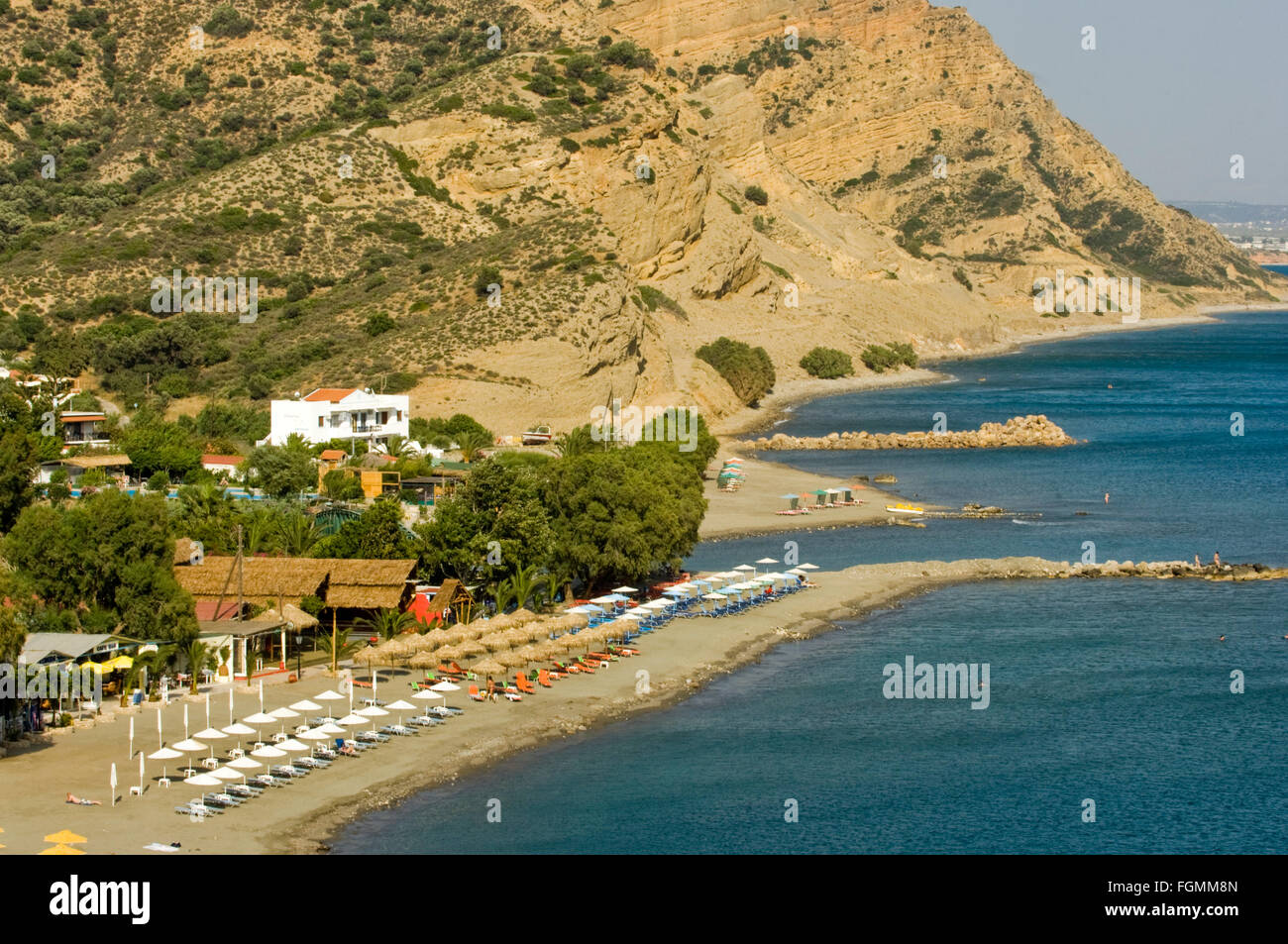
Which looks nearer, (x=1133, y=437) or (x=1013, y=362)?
(x=1133, y=437)

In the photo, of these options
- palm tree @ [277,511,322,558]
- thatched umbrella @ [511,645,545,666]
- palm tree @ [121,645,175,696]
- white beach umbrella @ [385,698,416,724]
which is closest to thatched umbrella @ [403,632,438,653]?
thatched umbrella @ [511,645,545,666]

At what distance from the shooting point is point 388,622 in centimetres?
4225

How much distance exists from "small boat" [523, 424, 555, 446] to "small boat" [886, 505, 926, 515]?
62.8 feet

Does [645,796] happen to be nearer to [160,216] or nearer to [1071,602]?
[1071,602]

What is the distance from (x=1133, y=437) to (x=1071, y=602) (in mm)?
55924

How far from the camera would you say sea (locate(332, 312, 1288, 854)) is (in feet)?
96.3

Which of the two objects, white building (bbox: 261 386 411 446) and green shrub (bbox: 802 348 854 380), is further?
green shrub (bbox: 802 348 854 380)

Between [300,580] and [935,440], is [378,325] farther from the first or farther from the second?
[300,580]

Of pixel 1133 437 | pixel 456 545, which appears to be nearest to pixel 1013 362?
pixel 1133 437

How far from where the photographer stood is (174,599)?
121 feet

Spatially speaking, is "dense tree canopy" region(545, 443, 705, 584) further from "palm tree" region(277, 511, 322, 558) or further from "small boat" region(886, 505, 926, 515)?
"small boat" region(886, 505, 926, 515)

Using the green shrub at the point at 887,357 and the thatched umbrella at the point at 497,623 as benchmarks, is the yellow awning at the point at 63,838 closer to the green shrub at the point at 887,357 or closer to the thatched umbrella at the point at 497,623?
the thatched umbrella at the point at 497,623

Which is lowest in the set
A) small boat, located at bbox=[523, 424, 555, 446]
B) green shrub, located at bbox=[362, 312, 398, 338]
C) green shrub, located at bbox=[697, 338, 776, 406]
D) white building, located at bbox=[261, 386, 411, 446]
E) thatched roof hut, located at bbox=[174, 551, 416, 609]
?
thatched roof hut, located at bbox=[174, 551, 416, 609]

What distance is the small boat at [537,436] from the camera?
80.9 metres
